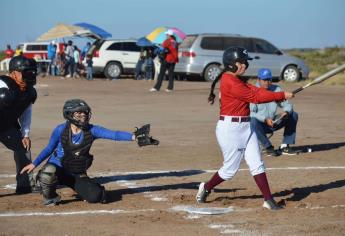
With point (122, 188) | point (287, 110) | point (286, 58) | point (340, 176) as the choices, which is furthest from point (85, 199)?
point (286, 58)

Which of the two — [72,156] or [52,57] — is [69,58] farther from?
[72,156]

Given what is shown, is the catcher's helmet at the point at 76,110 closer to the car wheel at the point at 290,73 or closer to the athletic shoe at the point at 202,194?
the athletic shoe at the point at 202,194

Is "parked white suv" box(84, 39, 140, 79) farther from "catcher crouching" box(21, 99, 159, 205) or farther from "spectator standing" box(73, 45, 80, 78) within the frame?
"catcher crouching" box(21, 99, 159, 205)

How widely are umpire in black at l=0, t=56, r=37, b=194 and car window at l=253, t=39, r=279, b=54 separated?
21.4 metres

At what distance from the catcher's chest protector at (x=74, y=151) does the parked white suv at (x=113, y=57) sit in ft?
83.6

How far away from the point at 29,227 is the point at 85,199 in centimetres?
124

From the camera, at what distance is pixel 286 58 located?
1186 inches

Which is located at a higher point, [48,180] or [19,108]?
[19,108]

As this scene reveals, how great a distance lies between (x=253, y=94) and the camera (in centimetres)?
773

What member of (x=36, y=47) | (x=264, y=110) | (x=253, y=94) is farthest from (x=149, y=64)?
(x=253, y=94)

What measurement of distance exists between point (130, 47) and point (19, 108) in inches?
1013

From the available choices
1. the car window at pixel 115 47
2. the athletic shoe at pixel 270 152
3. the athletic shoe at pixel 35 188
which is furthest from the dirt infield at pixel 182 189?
the car window at pixel 115 47

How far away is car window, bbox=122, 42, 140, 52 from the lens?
3419 cm

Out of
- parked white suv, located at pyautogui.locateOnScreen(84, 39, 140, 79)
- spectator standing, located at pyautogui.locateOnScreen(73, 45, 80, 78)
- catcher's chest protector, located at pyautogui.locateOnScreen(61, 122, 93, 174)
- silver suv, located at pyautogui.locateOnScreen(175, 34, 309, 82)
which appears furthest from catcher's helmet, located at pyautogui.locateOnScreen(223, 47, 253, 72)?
spectator standing, located at pyautogui.locateOnScreen(73, 45, 80, 78)
